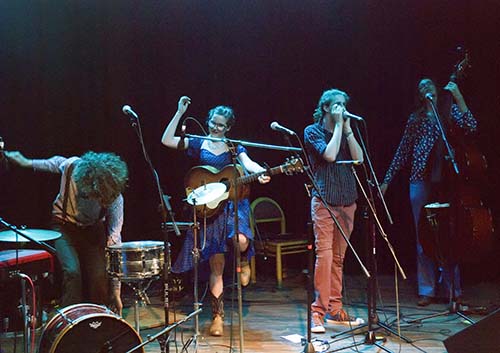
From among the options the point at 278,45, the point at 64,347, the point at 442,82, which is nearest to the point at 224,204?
the point at 64,347

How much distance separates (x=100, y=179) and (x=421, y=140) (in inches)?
110

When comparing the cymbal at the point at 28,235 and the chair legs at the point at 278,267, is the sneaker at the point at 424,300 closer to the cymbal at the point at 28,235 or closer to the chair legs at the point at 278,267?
the chair legs at the point at 278,267

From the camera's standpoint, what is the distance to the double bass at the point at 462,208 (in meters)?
4.82

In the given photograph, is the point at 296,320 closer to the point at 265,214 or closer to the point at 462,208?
the point at 462,208

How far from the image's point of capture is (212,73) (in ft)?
21.5

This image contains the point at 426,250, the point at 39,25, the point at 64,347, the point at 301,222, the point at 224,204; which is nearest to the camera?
the point at 64,347

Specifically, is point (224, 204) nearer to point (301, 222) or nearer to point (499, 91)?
point (301, 222)

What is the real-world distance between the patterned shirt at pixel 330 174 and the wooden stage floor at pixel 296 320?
1.01 m

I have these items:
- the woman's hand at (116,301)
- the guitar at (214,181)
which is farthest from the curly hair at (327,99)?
the woman's hand at (116,301)

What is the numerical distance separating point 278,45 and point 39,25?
7.99ft

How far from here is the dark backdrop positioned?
5.79 metres

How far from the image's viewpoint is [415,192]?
5543 mm

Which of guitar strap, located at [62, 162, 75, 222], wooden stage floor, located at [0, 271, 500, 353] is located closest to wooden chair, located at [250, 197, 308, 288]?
wooden stage floor, located at [0, 271, 500, 353]

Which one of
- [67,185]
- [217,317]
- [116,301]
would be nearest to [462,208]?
[217,317]
